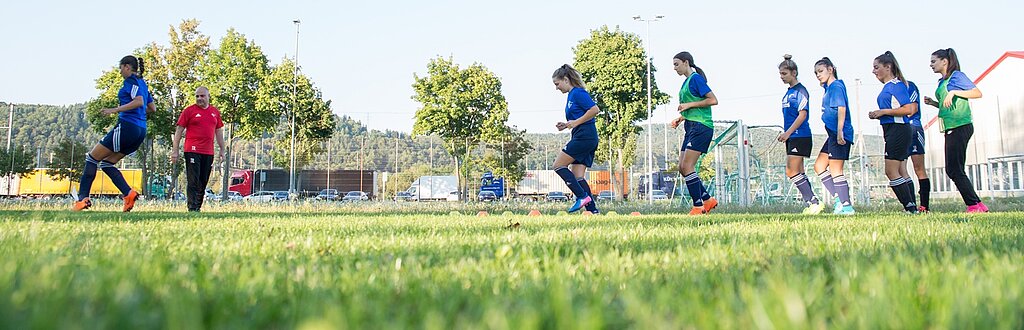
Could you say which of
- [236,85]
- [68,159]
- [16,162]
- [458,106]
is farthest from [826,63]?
[16,162]

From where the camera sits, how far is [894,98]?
298 inches

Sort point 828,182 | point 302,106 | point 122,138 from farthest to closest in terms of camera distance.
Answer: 1. point 302,106
2. point 828,182
3. point 122,138

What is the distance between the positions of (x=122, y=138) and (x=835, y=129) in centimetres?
841

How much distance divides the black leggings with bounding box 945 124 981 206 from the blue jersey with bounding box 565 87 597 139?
13.4 feet

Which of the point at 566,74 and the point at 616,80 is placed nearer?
the point at 566,74

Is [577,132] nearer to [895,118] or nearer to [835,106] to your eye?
[835,106]

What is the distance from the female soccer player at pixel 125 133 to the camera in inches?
311

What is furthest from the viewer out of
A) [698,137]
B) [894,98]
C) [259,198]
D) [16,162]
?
[16,162]

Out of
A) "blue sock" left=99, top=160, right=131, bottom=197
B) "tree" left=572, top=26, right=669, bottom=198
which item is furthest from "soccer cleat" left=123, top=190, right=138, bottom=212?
"tree" left=572, top=26, right=669, bottom=198

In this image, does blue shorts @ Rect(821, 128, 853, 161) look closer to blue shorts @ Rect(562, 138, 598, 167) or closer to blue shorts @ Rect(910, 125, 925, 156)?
blue shorts @ Rect(910, 125, 925, 156)

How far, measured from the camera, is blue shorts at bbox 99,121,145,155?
7.91 meters

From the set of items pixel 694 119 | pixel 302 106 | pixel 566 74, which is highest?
pixel 302 106

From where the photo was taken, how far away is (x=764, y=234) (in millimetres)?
3393

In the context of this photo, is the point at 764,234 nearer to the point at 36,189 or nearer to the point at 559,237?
the point at 559,237
